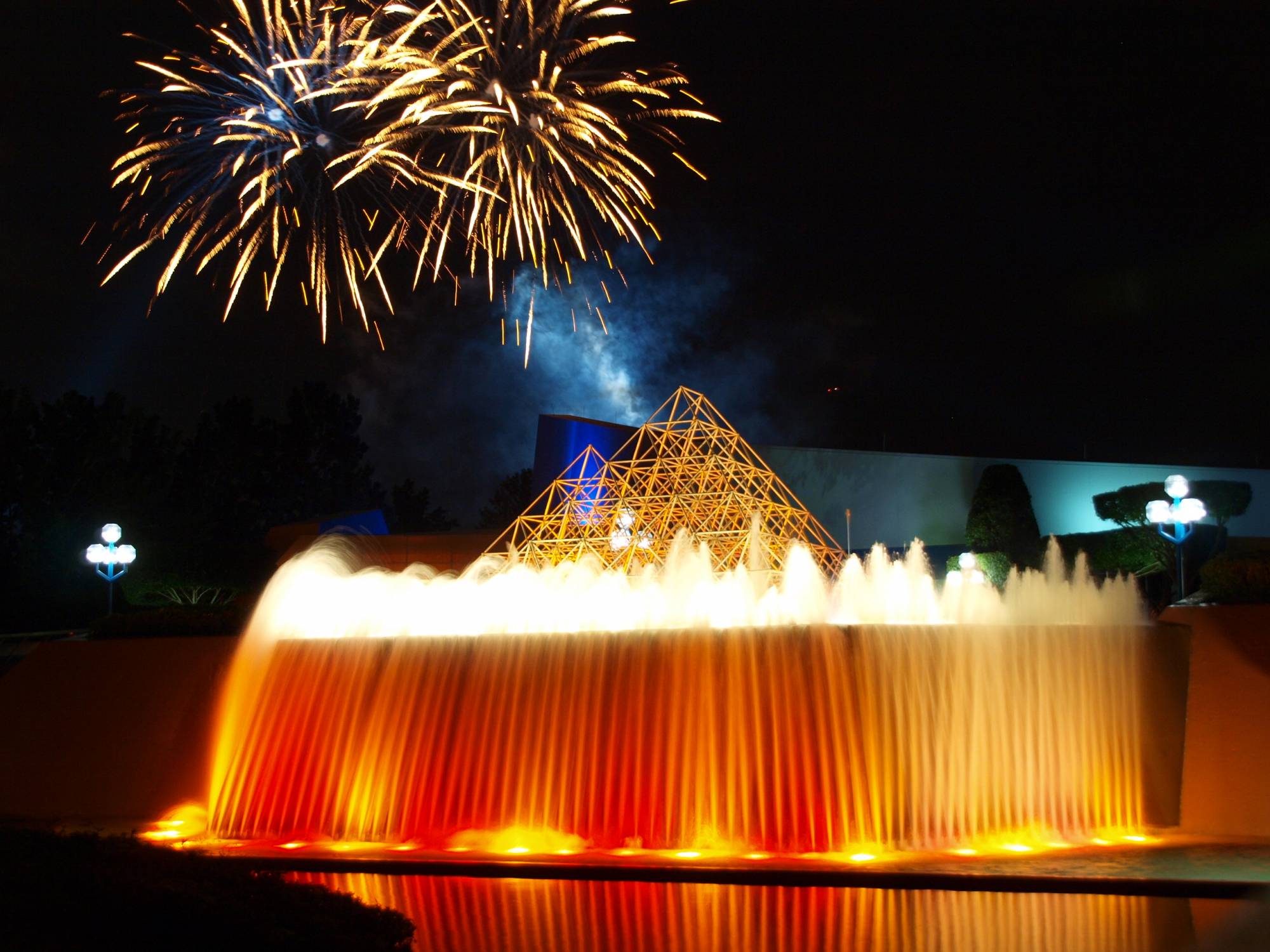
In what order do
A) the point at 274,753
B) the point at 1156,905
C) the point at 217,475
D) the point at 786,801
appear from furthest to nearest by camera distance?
the point at 217,475
the point at 274,753
the point at 786,801
the point at 1156,905

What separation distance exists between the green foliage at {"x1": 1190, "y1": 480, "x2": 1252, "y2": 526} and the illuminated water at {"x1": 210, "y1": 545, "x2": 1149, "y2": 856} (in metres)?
16.4

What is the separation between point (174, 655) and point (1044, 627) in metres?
9.96

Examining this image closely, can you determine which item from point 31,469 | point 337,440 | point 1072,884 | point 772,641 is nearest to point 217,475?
point 337,440

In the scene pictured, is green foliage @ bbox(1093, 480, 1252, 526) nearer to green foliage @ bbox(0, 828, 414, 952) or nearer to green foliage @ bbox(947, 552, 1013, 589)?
green foliage @ bbox(947, 552, 1013, 589)

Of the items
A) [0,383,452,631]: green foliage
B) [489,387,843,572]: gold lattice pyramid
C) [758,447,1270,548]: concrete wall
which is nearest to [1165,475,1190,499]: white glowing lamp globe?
[489,387,843,572]: gold lattice pyramid

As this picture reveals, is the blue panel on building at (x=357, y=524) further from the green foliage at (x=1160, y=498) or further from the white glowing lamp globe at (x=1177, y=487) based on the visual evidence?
the white glowing lamp globe at (x=1177, y=487)

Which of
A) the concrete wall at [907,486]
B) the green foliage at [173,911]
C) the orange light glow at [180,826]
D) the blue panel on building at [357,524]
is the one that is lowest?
the orange light glow at [180,826]

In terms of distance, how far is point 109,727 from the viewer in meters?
13.1

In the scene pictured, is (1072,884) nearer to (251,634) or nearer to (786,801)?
(786,801)

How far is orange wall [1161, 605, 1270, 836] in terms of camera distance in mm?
10359

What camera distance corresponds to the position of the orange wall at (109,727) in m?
12.8

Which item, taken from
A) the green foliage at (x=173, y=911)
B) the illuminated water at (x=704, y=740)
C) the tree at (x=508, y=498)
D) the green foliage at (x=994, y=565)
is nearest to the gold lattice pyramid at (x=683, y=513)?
the illuminated water at (x=704, y=740)

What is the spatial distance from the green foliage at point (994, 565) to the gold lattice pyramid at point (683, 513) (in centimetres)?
1031

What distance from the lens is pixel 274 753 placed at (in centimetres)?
1185
